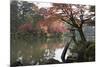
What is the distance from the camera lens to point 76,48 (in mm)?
1933

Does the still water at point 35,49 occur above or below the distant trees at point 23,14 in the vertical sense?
below

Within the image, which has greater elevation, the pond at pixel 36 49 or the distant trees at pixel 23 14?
the distant trees at pixel 23 14

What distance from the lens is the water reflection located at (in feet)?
5.80

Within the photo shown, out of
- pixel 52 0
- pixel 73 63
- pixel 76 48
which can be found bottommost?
pixel 73 63

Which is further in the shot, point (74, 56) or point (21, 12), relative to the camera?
point (74, 56)

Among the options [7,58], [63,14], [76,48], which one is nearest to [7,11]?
[7,58]

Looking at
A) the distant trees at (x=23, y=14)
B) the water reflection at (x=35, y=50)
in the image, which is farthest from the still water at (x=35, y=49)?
the distant trees at (x=23, y=14)

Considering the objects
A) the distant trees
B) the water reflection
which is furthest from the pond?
the distant trees

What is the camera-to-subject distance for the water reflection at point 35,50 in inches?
69.6

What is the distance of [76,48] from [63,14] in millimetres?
366

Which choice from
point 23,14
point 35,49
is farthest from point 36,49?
point 23,14

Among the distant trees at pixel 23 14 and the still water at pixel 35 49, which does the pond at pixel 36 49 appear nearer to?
the still water at pixel 35 49

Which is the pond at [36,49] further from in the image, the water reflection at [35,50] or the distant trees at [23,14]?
the distant trees at [23,14]

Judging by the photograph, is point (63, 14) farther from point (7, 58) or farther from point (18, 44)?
point (7, 58)
